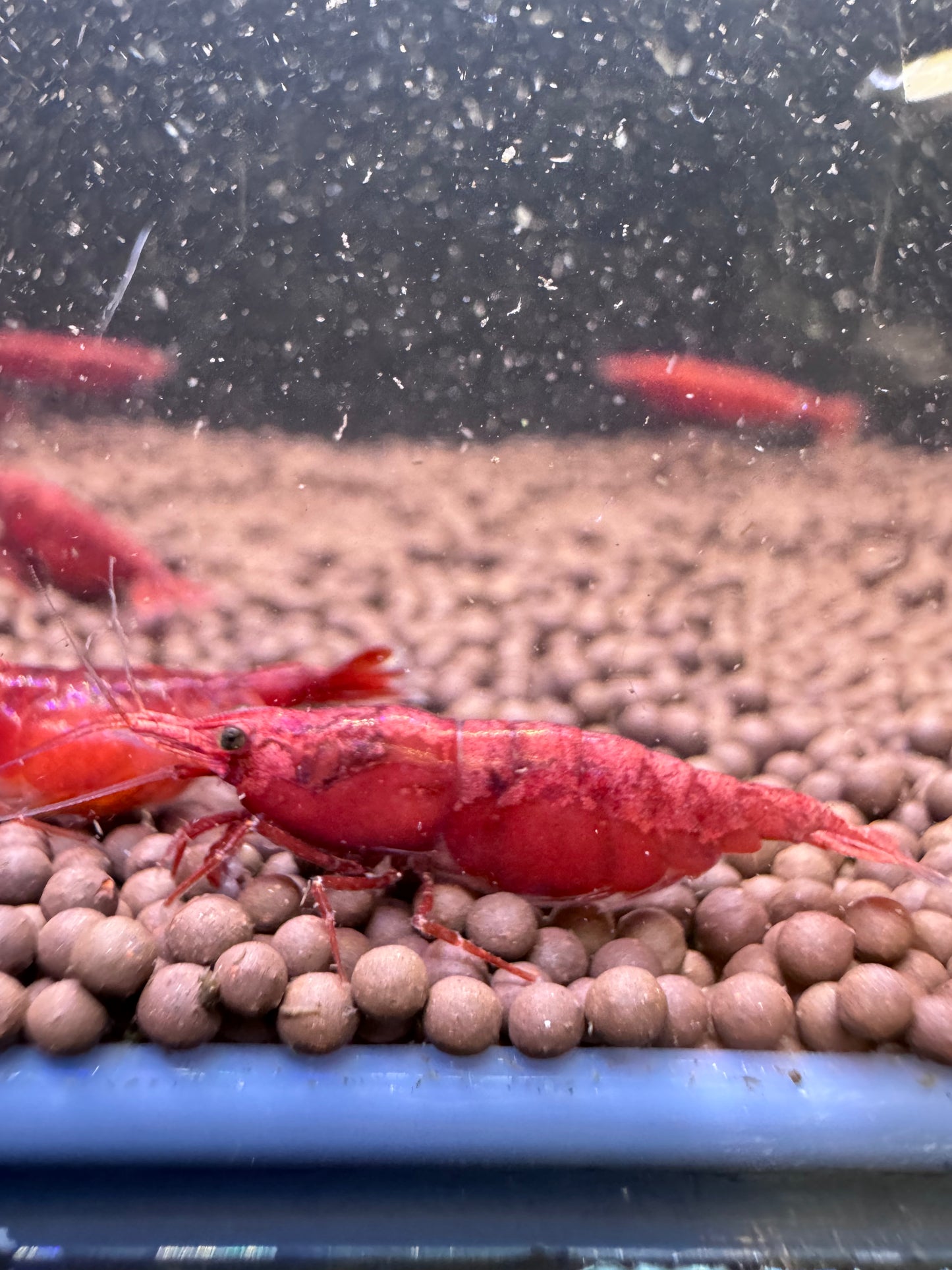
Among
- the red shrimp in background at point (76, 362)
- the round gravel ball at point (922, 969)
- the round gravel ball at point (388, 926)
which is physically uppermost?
the red shrimp in background at point (76, 362)

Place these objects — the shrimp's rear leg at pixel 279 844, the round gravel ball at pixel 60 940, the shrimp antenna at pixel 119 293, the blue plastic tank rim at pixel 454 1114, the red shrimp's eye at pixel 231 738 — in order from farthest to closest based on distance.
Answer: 1. the shrimp antenna at pixel 119 293
2. the red shrimp's eye at pixel 231 738
3. the shrimp's rear leg at pixel 279 844
4. the round gravel ball at pixel 60 940
5. the blue plastic tank rim at pixel 454 1114

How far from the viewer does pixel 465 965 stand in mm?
963

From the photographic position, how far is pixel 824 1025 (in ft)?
2.96

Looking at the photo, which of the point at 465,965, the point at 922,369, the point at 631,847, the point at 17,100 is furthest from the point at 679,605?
the point at 17,100

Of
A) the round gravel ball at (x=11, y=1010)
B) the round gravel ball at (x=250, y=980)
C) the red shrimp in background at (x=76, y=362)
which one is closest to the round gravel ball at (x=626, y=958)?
the round gravel ball at (x=250, y=980)

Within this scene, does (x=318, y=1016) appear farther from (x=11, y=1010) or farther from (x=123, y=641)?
(x=123, y=641)

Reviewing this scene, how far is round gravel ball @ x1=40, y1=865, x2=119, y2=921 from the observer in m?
0.99

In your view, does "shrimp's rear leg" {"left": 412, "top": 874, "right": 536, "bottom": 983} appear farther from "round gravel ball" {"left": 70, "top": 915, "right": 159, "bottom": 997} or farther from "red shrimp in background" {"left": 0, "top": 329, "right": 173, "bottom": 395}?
"red shrimp in background" {"left": 0, "top": 329, "right": 173, "bottom": 395}

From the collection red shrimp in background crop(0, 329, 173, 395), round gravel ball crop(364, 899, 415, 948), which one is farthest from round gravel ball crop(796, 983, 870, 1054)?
red shrimp in background crop(0, 329, 173, 395)

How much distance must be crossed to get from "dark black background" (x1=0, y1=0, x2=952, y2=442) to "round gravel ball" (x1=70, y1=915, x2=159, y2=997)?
0.88m

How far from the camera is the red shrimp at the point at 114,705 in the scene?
1.20 meters

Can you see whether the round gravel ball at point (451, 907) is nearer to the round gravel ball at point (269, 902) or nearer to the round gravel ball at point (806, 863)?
the round gravel ball at point (269, 902)

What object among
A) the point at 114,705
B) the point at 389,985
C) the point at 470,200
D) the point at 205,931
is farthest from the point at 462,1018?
the point at 470,200

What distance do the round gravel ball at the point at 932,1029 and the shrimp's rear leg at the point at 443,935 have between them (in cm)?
39
